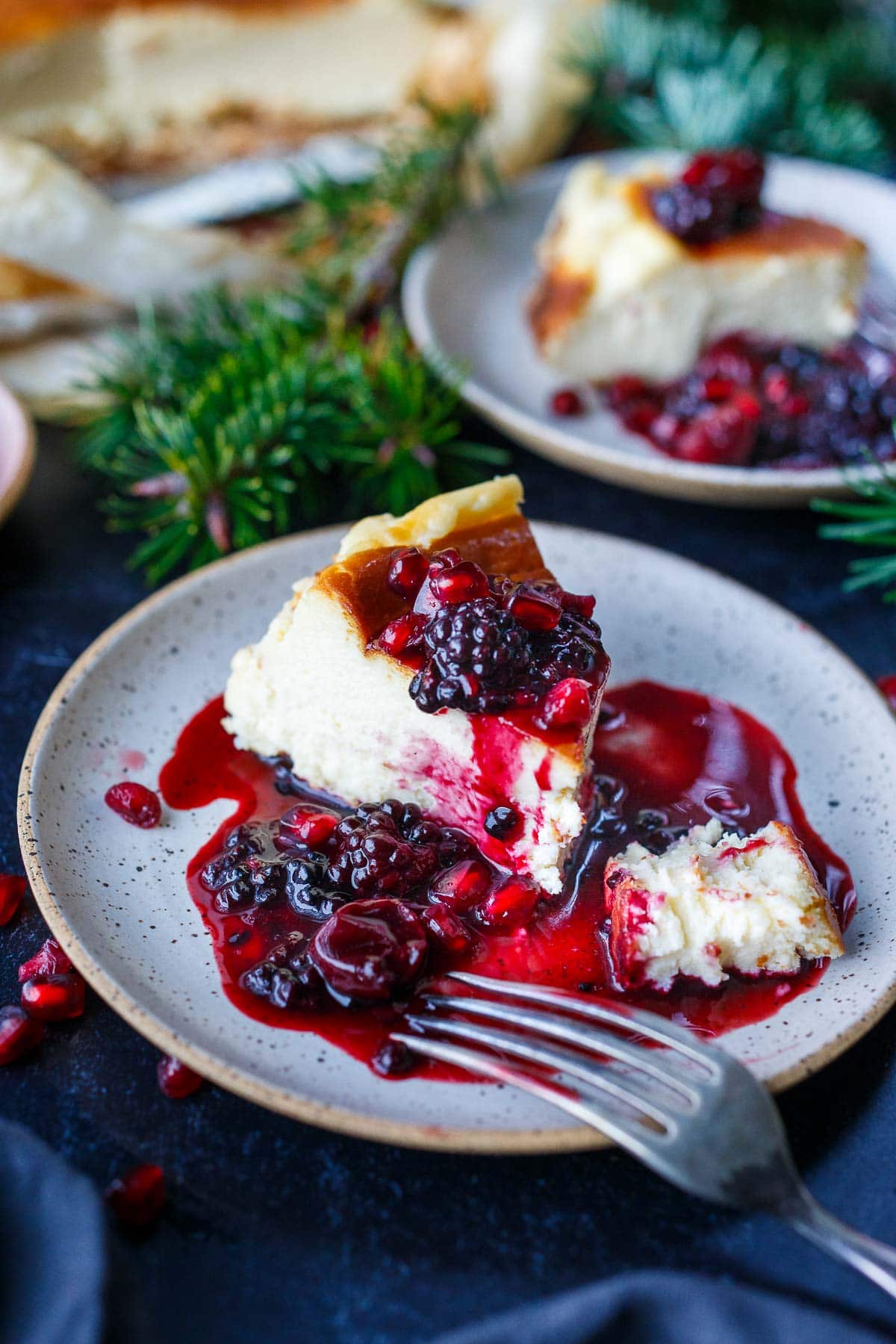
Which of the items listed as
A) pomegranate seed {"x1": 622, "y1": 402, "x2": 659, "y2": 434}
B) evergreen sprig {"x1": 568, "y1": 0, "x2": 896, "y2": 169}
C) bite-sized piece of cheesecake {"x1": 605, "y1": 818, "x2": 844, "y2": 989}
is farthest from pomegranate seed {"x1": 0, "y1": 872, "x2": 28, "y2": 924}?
evergreen sprig {"x1": 568, "y1": 0, "x2": 896, "y2": 169}

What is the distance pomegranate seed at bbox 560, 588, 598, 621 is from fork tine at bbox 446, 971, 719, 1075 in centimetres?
83

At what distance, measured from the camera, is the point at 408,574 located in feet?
8.70

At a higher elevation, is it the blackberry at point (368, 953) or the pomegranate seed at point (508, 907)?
the blackberry at point (368, 953)

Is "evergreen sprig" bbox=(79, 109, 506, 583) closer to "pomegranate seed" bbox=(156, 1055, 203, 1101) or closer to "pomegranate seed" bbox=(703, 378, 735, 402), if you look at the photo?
"pomegranate seed" bbox=(703, 378, 735, 402)

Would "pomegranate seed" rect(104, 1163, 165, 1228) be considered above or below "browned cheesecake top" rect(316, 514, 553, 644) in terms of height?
below

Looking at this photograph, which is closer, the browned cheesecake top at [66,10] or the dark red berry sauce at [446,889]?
the dark red berry sauce at [446,889]

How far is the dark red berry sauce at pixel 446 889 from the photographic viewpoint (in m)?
2.26

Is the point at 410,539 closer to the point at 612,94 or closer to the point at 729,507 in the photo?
the point at 729,507

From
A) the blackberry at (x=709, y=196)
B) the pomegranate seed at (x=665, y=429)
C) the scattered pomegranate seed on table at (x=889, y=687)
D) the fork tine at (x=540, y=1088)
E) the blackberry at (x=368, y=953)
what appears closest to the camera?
the fork tine at (x=540, y=1088)

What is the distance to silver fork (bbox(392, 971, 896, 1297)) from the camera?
1924 millimetres

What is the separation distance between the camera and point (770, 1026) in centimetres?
225

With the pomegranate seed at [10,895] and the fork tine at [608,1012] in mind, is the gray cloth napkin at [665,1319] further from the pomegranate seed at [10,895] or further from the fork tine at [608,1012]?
the pomegranate seed at [10,895]

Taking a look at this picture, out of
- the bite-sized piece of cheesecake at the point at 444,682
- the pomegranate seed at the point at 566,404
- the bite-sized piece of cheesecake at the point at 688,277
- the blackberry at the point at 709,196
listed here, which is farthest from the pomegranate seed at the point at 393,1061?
the blackberry at the point at 709,196

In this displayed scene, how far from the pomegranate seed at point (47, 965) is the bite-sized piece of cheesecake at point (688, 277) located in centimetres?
277
